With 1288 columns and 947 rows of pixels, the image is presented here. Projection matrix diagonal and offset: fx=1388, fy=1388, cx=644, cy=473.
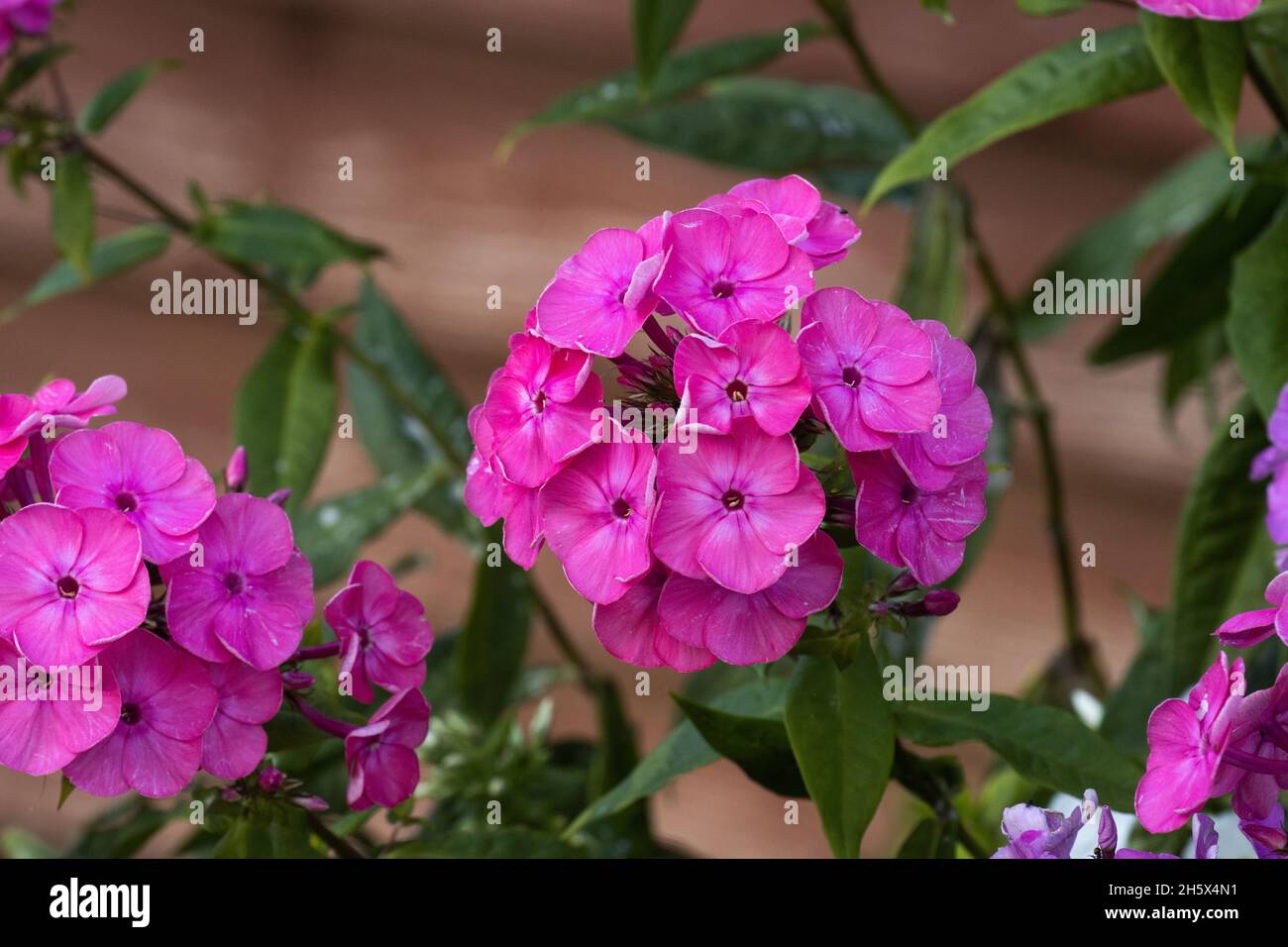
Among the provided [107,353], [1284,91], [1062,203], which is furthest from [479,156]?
[1284,91]

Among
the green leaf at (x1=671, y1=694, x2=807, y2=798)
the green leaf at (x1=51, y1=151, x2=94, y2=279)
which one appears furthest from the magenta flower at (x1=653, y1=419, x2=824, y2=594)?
the green leaf at (x1=51, y1=151, x2=94, y2=279)

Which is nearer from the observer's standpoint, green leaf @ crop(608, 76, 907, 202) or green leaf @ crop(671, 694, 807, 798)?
green leaf @ crop(671, 694, 807, 798)

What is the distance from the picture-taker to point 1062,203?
4.39 ft

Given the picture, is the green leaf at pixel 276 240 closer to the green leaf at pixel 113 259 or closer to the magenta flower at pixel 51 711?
the green leaf at pixel 113 259

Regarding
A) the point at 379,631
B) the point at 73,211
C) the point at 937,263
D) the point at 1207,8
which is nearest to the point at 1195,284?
the point at 937,263

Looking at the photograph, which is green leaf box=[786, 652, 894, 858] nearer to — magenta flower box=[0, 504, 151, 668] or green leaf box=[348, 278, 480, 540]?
magenta flower box=[0, 504, 151, 668]

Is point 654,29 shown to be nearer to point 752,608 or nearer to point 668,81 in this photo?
point 668,81

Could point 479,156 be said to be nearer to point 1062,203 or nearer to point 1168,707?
point 1062,203

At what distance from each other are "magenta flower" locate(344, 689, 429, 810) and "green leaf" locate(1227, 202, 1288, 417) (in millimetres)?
339

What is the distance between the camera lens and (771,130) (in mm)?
837

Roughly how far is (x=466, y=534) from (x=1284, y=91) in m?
0.52

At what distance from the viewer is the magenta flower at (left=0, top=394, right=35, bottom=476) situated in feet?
1.29

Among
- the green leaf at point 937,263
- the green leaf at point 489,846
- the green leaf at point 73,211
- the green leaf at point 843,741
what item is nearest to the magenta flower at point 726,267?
the green leaf at point 843,741

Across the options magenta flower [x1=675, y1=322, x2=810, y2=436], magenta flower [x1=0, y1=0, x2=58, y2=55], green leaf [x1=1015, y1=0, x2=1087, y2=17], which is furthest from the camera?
magenta flower [x1=0, y1=0, x2=58, y2=55]
